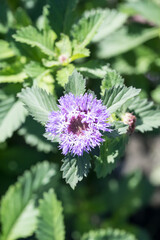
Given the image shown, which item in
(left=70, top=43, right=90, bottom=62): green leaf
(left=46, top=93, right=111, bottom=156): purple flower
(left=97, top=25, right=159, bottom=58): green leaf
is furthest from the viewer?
(left=97, top=25, right=159, bottom=58): green leaf

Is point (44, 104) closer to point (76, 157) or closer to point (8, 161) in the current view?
point (76, 157)

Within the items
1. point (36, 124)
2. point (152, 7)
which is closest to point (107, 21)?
point (152, 7)

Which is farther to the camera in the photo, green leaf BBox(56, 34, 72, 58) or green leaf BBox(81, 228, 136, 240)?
green leaf BBox(81, 228, 136, 240)

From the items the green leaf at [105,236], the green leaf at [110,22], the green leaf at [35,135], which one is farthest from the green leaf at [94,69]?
the green leaf at [105,236]

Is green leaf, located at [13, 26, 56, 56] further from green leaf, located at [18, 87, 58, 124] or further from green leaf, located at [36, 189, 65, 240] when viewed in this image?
green leaf, located at [36, 189, 65, 240]

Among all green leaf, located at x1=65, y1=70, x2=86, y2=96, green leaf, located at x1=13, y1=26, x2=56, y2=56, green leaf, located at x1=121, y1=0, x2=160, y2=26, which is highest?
green leaf, located at x1=121, y1=0, x2=160, y2=26

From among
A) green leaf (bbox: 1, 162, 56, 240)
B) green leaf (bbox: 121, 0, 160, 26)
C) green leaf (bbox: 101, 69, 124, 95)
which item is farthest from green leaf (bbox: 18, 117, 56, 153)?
green leaf (bbox: 121, 0, 160, 26)

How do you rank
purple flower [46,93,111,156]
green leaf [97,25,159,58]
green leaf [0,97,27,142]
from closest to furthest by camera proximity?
purple flower [46,93,111,156] < green leaf [0,97,27,142] < green leaf [97,25,159,58]

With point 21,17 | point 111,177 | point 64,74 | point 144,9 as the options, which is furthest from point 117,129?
point 111,177

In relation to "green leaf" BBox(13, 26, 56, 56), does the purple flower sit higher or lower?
lower
